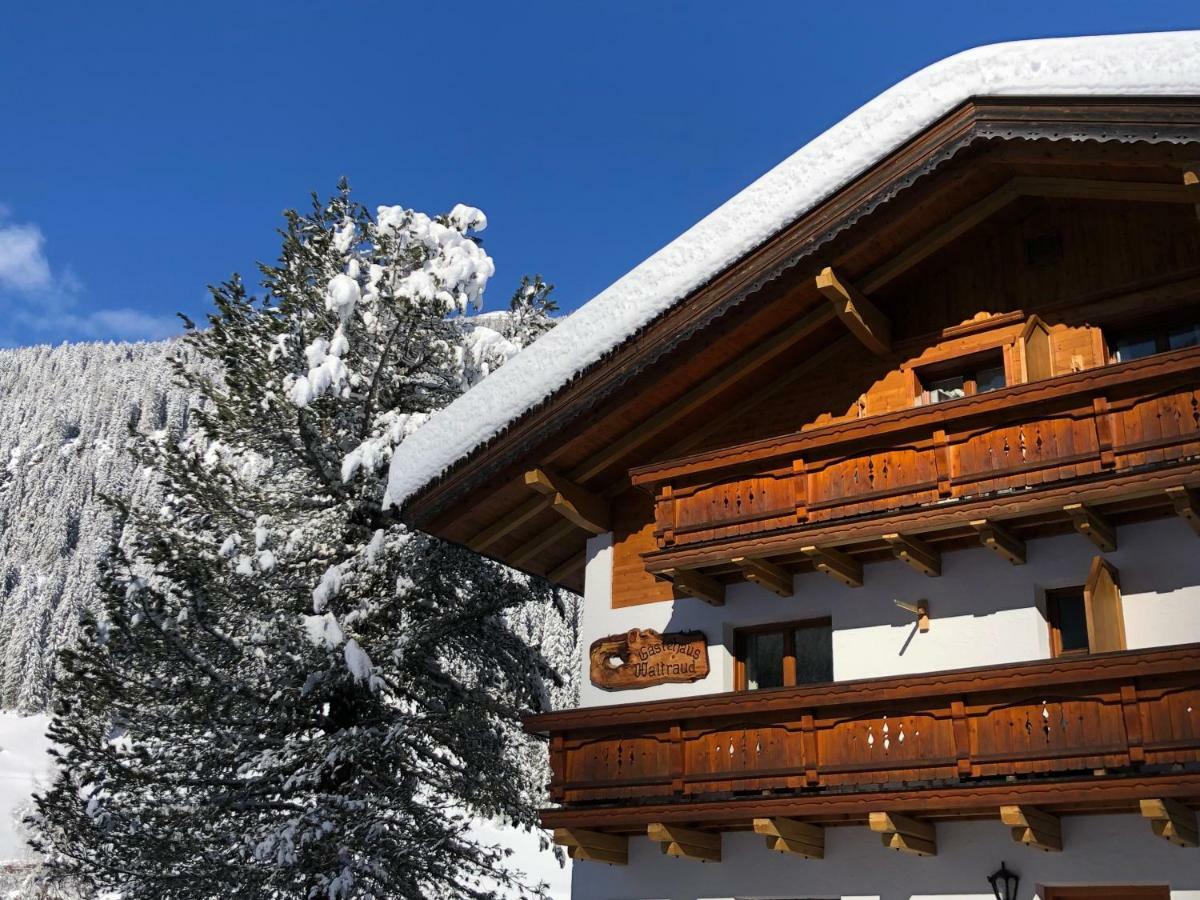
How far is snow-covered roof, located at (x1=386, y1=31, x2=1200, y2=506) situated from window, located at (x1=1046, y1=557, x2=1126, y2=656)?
4146 millimetres

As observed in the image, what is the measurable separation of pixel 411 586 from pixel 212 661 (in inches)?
110

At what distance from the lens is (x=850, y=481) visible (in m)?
12.0

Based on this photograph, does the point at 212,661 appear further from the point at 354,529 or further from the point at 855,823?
the point at 855,823

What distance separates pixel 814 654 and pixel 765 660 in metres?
0.57

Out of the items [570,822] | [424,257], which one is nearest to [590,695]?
[570,822]

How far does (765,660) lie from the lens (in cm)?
1302

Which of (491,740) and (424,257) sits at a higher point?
(424,257)

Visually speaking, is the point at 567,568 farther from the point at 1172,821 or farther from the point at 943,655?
the point at 1172,821

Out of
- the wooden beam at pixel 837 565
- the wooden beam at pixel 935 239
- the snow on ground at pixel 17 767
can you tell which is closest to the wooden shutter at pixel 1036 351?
the wooden beam at pixel 935 239

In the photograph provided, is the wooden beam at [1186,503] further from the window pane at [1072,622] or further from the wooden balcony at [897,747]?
the wooden balcony at [897,747]

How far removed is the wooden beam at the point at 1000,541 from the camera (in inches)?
431

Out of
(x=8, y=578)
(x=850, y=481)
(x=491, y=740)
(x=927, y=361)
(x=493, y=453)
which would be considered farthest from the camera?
(x=8, y=578)

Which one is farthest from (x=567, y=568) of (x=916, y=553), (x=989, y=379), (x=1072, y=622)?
(x=1072, y=622)

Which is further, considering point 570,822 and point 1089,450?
point 570,822
